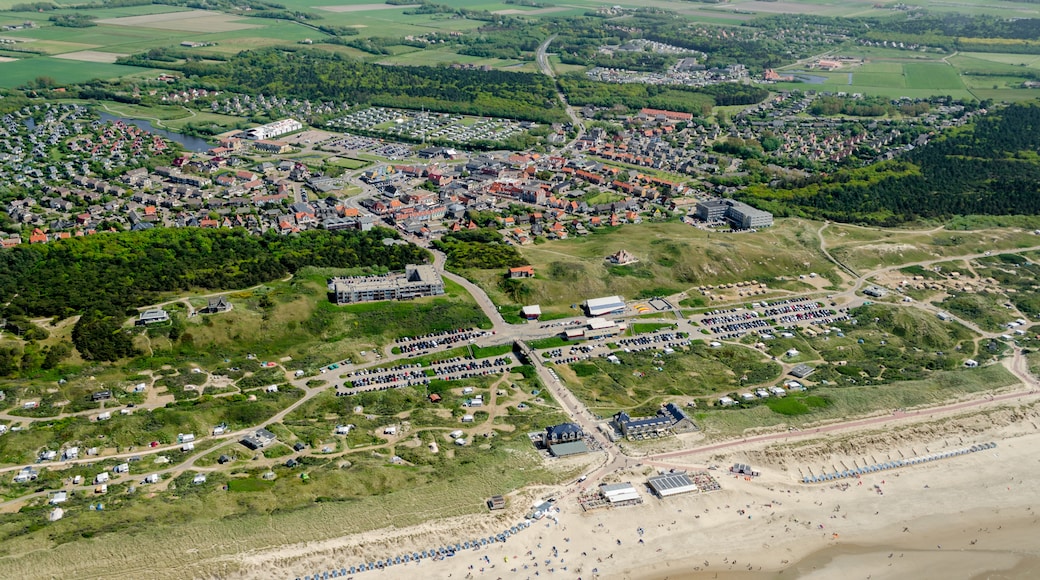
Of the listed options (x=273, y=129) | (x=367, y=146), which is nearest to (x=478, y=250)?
(x=367, y=146)

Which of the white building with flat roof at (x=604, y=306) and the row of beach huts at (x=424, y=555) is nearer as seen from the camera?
the row of beach huts at (x=424, y=555)

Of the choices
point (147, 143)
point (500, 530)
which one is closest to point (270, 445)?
point (500, 530)

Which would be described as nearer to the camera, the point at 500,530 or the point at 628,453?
the point at 500,530

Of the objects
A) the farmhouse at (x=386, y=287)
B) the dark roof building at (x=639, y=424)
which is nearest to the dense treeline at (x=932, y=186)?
the farmhouse at (x=386, y=287)

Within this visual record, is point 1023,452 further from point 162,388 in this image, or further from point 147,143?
point 147,143

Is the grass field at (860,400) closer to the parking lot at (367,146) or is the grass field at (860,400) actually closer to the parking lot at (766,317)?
the parking lot at (766,317)

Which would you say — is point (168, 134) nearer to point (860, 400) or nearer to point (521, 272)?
point (521, 272)
